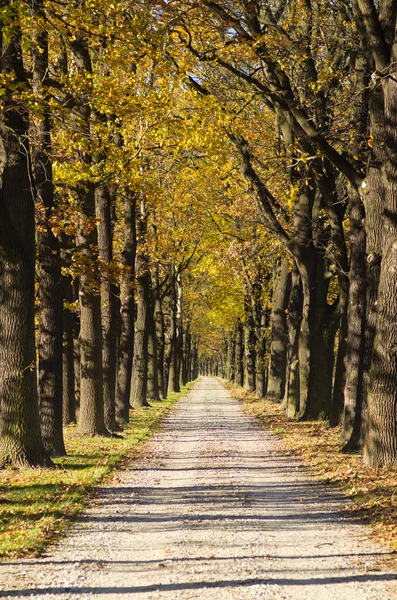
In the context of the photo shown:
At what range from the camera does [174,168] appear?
90.0ft

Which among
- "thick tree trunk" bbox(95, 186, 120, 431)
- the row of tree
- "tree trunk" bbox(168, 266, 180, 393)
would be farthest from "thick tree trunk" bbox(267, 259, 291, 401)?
"thick tree trunk" bbox(95, 186, 120, 431)

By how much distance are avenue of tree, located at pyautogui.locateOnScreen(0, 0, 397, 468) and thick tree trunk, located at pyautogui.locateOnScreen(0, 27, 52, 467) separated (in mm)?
25

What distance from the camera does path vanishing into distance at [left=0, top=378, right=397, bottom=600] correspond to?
6250mm

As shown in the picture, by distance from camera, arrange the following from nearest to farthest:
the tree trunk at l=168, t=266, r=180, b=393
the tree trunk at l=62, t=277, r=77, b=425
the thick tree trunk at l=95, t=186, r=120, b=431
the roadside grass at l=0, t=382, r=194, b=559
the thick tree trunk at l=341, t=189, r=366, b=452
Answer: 1. the roadside grass at l=0, t=382, r=194, b=559
2. the thick tree trunk at l=341, t=189, r=366, b=452
3. the thick tree trunk at l=95, t=186, r=120, b=431
4. the tree trunk at l=62, t=277, r=77, b=425
5. the tree trunk at l=168, t=266, r=180, b=393

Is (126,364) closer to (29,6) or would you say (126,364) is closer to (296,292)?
(296,292)

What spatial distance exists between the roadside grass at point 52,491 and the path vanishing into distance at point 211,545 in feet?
0.86

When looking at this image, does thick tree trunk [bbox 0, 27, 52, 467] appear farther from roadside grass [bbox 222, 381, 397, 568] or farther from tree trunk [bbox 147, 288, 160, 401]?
tree trunk [bbox 147, 288, 160, 401]

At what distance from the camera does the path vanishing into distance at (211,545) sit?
6.25 metres

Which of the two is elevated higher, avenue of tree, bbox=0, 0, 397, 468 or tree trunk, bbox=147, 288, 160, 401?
avenue of tree, bbox=0, 0, 397, 468

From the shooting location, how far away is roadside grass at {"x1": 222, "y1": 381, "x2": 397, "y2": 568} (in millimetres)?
9094

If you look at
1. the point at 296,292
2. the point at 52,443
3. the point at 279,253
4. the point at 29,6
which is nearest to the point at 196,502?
the point at 52,443

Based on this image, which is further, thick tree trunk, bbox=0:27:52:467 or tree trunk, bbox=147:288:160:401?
tree trunk, bbox=147:288:160:401

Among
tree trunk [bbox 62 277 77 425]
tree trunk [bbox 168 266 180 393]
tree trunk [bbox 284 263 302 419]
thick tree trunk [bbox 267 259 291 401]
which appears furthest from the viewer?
tree trunk [bbox 168 266 180 393]

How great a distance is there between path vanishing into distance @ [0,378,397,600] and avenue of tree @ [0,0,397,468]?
7.45ft
